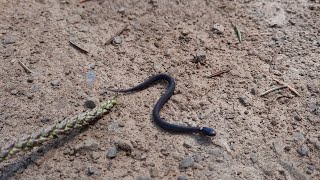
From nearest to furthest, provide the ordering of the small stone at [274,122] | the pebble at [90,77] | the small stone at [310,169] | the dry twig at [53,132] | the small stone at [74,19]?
the dry twig at [53,132] → the small stone at [310,169] → the small stone at [274,122] → the pebble at [90,77] → the small stone at [74,19]

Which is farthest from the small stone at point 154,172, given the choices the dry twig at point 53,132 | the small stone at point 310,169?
the small stone at point 310,169

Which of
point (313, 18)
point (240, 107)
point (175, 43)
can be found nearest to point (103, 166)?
point (240, 107)

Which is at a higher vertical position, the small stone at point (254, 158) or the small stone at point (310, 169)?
the small stone at point (310, 169)

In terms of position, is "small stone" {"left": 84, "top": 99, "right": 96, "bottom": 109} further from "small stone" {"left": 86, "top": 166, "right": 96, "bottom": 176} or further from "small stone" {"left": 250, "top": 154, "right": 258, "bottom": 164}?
"small stone" {"left": 250, "top": 154, "right": 258, "bottom": 164}

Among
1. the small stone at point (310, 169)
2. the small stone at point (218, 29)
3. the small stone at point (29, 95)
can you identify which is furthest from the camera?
the small stone at point (218, 29)

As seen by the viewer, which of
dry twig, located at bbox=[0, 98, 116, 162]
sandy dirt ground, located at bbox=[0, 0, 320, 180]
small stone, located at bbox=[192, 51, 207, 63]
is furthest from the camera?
small stone, located at bbox=[192, 51, 207, 63]

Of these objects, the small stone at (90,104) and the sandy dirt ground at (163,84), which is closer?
the sandy dirt ground at (163,84)

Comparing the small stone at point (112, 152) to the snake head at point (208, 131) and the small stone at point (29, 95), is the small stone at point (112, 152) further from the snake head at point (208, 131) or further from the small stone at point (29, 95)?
the small stone at point (29, 95)

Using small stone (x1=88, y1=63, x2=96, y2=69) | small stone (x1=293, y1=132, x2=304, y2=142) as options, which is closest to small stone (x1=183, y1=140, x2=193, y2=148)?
small stone (x1=293, y1=132, x2=304, y2=142)
